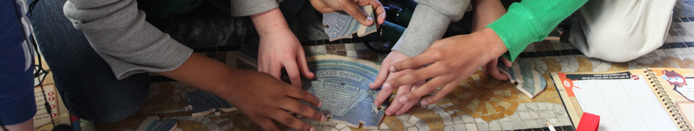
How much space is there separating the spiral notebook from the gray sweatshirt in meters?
0.77

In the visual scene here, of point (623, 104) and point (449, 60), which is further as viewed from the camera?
point (623, 104)

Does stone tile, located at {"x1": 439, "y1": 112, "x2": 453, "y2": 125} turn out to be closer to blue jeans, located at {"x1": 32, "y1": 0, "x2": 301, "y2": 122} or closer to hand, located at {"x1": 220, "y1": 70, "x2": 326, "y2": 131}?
hand, located at {"x1": 220, "y1": 70, "x2": 326, "y2": 131}

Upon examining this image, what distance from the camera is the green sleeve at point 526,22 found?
2.34 feet

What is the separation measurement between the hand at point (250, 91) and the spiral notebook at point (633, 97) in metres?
0.56

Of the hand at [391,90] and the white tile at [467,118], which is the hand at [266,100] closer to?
the hand at [391,90]

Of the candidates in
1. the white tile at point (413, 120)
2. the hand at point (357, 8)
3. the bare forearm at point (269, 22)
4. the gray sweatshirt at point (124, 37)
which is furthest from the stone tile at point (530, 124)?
the gray sweatshirt at point (124, 37)

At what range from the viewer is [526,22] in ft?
2.34

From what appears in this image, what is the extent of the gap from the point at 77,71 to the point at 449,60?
0.64 metres

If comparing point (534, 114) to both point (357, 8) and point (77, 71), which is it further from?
point (77, 71)

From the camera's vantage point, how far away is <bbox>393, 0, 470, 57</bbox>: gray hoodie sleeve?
79cm

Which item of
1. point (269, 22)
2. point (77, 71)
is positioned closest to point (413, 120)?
point (269, 22)

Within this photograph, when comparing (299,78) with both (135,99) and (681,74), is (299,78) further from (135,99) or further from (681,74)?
(681,74)

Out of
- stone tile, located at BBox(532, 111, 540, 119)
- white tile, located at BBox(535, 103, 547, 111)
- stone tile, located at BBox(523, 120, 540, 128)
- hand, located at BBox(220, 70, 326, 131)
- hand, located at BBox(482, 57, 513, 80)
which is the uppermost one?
hand, located at BBox(220, 70, 326, 131)

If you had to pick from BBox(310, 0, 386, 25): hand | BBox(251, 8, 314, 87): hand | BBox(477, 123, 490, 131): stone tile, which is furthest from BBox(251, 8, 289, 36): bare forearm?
BBox(477, 123, 490, 131): stone tile
